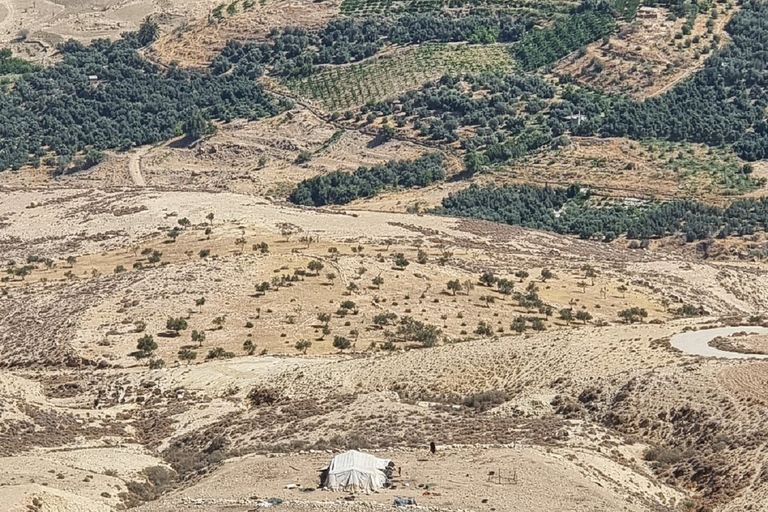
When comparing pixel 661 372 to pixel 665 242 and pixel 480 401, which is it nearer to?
pixel 480 401

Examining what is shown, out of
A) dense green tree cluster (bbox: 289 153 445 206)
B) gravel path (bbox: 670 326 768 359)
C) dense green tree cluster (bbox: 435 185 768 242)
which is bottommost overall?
dense green tree cluster (bbox: 289 153 445 206)

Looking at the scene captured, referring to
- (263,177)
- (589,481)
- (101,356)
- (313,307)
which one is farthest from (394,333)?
(263,177)

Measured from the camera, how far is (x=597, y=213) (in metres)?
105

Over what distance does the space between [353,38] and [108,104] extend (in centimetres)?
2248

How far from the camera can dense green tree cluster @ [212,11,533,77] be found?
13750cm

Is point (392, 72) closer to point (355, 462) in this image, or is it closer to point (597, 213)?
point (597, 213)

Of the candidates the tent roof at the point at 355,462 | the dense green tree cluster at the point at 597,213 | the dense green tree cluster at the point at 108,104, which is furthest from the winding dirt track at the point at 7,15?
the tent roof at the point at 355,462

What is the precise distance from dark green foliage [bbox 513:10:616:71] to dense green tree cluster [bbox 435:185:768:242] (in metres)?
24.6

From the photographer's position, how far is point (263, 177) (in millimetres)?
120062

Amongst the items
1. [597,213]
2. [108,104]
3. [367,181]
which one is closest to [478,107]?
[367,181]

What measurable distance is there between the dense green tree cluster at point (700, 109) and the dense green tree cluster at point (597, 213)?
11.6 m

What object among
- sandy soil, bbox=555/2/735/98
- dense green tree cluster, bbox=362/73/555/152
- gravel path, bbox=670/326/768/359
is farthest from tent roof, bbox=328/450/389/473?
sandy soil, bbox=555/2/735/98

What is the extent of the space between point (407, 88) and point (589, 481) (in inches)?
3471

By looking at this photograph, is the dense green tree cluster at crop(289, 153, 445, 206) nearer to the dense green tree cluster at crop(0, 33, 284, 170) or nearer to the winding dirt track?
the dense green tree cluster at crop(0, 33, 284, 170)
